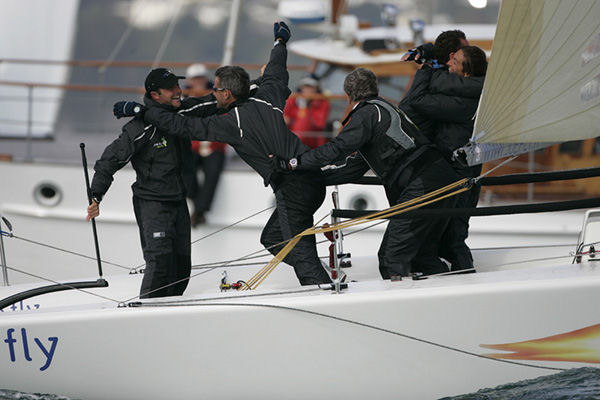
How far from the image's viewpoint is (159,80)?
4.43m

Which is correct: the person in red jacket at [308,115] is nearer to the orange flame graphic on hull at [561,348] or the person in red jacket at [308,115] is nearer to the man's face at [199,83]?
the man's face at [199,83]

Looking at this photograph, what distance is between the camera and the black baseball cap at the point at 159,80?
443 centimetres

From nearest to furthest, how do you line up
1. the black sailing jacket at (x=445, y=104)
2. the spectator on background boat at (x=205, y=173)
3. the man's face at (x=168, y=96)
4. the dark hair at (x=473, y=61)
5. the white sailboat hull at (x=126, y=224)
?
the black sailing jacket at (x=445, y=104) < the dark hair at (x=473, y=61) < the man's face at (x=168, y=96) < the white sailboat hull at (x=126, y=224) < the spectator on background boat at (x=205, y=173)

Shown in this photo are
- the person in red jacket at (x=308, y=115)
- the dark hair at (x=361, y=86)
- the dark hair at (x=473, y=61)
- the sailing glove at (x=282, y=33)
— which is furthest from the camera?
the person in red jacket at (x=308, y=115)

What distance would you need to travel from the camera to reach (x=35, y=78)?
966 cm

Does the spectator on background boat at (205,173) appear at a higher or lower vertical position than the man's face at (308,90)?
lower

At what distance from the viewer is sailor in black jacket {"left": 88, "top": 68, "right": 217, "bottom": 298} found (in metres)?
4.43

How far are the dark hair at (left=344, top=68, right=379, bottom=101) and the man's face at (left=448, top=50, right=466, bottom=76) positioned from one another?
474 mm

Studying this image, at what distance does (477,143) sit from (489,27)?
17.8 feet

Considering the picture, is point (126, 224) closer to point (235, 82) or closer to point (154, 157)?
point (154, 157)

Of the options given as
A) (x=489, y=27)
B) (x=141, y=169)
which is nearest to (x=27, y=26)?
(x=489, y=27)

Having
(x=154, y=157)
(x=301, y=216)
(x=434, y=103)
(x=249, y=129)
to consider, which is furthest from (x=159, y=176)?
(x=434, y=103)

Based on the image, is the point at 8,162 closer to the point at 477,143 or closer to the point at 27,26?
the point at 27,26

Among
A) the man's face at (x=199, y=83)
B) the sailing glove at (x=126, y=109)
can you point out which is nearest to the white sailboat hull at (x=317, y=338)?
the sailing glove at (x=126, y=109)
